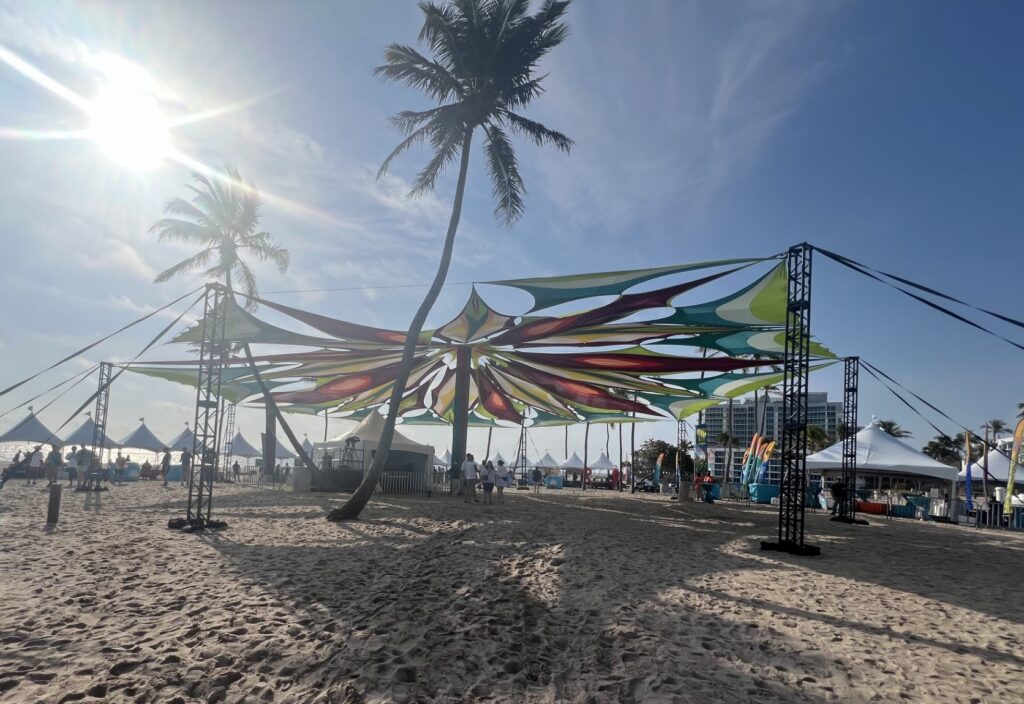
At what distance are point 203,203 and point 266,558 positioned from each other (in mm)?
20839

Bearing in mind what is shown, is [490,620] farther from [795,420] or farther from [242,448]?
[242,448]

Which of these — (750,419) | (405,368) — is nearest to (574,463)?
(405,368)

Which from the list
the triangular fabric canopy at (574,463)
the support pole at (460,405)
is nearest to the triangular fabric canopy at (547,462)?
the triangular fabric canopy at (574,463)

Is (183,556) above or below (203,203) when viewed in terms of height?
below

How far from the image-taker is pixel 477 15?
1205cm

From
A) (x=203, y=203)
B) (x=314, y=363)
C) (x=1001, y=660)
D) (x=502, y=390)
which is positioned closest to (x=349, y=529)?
(x=314, y=363)

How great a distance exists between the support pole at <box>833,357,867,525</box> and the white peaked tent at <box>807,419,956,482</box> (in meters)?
4.85

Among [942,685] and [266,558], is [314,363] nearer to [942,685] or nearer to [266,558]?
[266,558]

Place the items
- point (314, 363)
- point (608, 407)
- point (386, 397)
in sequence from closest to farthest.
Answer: point (314, 363) → point (608, 407) → point (386, 397)

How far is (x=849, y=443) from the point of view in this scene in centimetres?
1723

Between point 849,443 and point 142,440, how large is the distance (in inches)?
1524

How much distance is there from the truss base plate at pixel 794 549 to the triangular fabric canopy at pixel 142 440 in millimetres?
36587

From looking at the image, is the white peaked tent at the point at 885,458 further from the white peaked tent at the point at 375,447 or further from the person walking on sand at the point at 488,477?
the white peaked tent at the point at 375,447

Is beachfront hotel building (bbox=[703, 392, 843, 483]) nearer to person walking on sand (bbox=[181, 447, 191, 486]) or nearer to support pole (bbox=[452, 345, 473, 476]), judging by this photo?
support pole (bbox=[452, 345, 473, 476])
